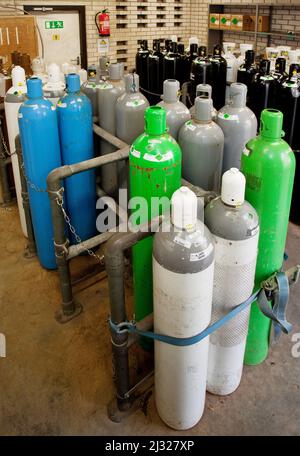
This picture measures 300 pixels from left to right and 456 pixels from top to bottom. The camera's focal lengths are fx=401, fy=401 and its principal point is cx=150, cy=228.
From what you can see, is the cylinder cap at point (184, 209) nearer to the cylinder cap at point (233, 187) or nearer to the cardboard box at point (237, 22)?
the cylinder cap at point (233, 187)

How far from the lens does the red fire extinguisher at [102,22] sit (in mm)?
5719

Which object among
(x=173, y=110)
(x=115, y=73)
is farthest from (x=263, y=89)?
(x=173, y=110)

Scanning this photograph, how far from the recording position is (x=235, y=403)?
1869 millimetres

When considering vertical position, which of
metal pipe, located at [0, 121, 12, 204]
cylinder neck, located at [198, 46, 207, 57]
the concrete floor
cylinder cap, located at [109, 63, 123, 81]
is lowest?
the concrete floor

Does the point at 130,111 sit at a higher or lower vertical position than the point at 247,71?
lower

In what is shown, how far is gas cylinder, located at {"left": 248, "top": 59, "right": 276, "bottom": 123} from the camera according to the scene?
3137mm

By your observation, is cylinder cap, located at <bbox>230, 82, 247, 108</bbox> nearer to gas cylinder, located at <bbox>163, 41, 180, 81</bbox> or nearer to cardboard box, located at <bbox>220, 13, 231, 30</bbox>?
gas cylinder, located at <bbox>163, 41, 180, 81</bbox>

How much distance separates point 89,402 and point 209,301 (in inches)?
33.9

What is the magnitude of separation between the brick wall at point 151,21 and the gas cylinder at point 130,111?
3942 millimetres

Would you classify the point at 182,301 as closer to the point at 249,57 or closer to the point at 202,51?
the point at 249,57

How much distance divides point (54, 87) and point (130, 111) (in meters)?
0.77

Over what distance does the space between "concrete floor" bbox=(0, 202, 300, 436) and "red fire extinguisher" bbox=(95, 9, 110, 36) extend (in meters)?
4.53

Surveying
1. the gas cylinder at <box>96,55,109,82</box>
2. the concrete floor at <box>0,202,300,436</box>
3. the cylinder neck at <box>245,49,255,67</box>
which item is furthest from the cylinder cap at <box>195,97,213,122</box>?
the cylinder neck at <box>245,49,255,67</box>

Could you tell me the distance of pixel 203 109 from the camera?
1.89m
